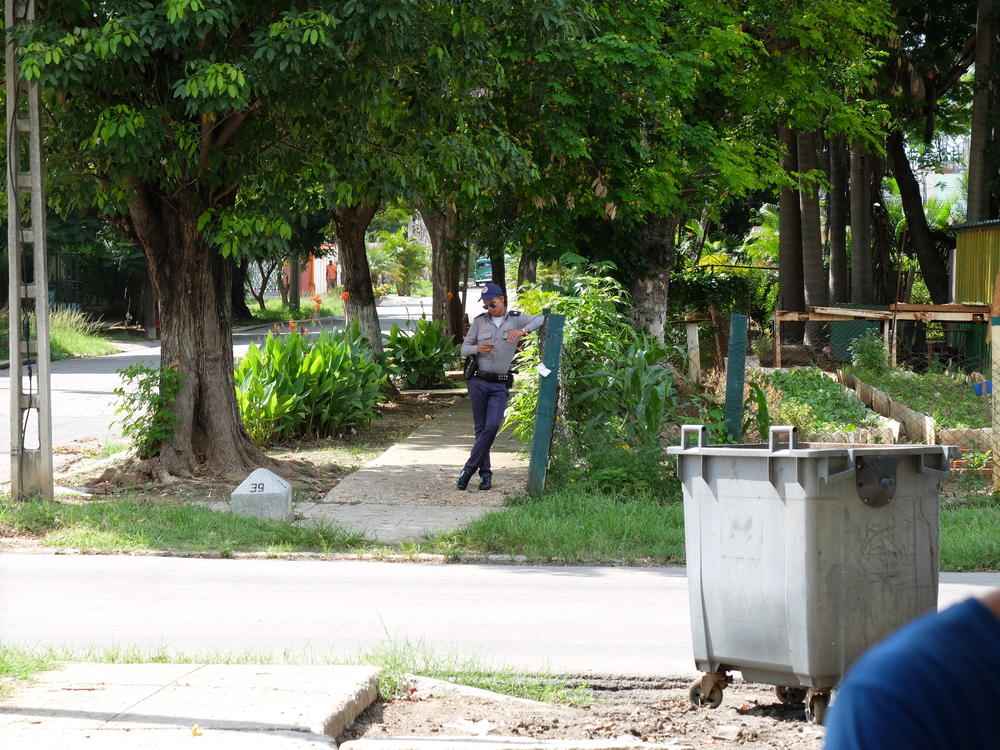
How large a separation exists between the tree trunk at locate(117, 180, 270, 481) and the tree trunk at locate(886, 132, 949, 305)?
1834 cm

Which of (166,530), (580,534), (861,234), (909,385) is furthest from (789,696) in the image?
(861,234)

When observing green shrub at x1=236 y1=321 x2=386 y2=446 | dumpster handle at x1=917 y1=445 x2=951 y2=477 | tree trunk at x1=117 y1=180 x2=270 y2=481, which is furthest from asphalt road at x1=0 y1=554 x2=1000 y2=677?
green shrub at x1=236 y1=321 x2=386 y2=446

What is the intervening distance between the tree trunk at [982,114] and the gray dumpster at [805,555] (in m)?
21.1

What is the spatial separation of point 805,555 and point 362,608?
3322 millimetres

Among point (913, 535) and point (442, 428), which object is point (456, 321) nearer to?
point (442, 428)

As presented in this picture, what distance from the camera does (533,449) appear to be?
1054 centimetres

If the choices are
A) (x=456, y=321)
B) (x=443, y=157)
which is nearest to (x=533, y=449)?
(x=443, y=157)

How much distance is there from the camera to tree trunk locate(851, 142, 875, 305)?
2567 cm

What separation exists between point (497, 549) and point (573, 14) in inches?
223

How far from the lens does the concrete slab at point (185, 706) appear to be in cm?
438

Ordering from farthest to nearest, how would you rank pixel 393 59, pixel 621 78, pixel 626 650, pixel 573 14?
1. pixel 621 78
2. pixel 573 14
3. pixel 393 59
4. pixel 626 650

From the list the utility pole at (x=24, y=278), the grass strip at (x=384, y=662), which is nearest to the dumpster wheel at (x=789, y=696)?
the grass strip at (x=384, y=662)

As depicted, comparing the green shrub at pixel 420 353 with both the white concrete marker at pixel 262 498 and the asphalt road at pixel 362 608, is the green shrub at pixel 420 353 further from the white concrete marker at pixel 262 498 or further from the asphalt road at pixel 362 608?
the asphalt road at pixel 362 608

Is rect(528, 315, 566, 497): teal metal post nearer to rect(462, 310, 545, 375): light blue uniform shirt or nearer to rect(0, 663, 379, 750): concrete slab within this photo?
rect(462, 310, 545, 375): light blue uniform shirt
